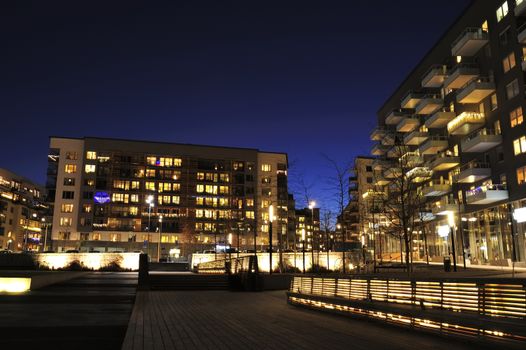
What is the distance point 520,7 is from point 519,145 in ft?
39.6

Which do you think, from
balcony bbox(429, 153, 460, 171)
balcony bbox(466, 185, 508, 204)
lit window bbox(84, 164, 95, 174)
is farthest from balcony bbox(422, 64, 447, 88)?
lit window bbox(84, 164, 95, 174)

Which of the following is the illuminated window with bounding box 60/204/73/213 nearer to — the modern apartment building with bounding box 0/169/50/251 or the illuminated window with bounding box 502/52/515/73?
the modern apartment building with bounding box 0/169/50/251

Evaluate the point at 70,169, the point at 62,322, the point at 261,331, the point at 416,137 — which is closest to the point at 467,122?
the point at 416,137

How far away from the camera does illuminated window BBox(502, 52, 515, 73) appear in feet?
142

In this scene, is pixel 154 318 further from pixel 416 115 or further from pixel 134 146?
pixel 134 146

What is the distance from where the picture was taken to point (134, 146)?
113875mm

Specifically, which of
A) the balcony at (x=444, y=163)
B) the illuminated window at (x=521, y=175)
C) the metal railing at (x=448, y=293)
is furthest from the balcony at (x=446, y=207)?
the metal railing at (x=448, y=293)

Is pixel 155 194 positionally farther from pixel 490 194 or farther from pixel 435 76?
pixel 490 194

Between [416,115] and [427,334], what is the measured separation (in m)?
60.3

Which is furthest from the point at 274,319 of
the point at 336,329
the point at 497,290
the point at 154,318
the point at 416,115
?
the point at 416,115

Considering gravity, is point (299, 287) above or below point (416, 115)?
below

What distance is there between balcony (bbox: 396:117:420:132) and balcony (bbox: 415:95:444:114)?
11.0 ft

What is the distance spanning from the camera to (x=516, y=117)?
42.6 metres

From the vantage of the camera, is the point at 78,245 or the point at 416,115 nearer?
the point at 416,115
